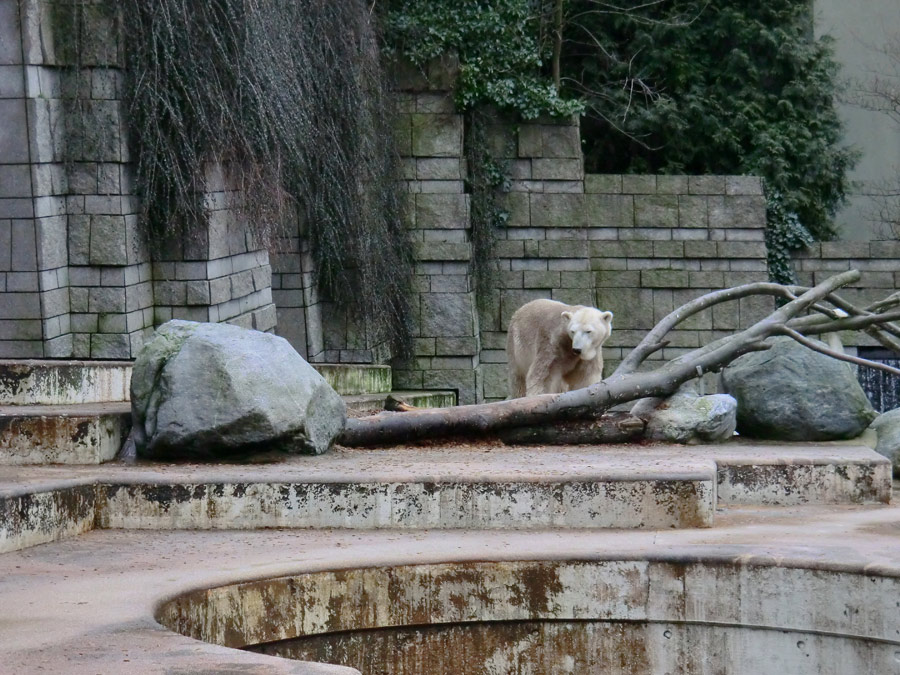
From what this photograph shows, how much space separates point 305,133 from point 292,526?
541cm

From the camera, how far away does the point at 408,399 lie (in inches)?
465

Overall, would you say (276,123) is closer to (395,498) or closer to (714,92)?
(395,498)

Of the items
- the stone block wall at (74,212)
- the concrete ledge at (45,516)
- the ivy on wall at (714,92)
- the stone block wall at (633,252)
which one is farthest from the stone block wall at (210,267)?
the ivy on wall at (714,92)

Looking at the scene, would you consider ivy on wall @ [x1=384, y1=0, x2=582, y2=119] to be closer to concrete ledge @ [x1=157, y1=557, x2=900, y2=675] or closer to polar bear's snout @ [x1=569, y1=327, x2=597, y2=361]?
polar bear's snout @ [x1=569, y1=327, x2=597, y2=361]

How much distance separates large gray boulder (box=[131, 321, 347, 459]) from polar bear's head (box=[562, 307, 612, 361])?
2679 mm

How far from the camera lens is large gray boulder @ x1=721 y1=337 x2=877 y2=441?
7480mm

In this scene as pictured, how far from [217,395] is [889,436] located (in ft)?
13.7

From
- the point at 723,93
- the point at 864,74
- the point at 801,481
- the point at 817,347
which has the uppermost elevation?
the point at 864,74

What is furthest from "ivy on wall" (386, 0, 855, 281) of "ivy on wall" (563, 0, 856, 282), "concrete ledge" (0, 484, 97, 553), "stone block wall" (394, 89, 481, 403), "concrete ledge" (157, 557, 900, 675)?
"concrete ledge" (0, 484, 97, 553)

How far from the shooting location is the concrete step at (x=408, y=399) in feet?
30.0

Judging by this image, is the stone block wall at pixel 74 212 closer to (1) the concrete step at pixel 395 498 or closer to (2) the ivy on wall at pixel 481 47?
(1) the concrete step at pixel 395 498

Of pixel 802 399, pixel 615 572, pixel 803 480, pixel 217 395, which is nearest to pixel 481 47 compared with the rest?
pixel 802 399

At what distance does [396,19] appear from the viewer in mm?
13414

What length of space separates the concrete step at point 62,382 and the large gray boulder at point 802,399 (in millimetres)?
3743
